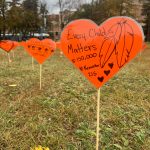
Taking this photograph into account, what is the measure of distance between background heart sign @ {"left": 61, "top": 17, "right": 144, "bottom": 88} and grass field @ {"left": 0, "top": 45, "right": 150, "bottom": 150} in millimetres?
831

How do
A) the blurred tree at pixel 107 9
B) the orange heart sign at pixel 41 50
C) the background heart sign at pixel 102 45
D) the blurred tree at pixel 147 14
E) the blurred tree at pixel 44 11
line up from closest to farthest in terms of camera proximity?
the background heart sign at pixel 102 45
the orange heart sign at pixel 41 50
the blurred tree at pixel 107 9
the blurred tree at pixel 147 14
the blurred tree at pixel 44 11

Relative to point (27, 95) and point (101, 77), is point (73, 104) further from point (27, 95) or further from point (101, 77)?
point (101, 77)

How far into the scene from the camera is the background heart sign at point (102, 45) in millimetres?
2912

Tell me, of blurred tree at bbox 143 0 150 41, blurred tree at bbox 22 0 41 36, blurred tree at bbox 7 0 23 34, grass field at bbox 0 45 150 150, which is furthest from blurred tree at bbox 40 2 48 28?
grass field at bbox 0 45 150 150

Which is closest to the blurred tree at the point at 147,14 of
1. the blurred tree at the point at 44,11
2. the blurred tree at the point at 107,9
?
the blurred tree at the point at 107,9

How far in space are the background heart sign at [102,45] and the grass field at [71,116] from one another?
2.73 feet

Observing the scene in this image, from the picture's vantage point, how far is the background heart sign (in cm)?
291

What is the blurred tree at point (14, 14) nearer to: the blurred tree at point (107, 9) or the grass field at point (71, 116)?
the blurred tree at point (107, 9)

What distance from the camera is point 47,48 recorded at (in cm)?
612

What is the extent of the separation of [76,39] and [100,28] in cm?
28

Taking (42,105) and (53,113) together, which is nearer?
(53,113)

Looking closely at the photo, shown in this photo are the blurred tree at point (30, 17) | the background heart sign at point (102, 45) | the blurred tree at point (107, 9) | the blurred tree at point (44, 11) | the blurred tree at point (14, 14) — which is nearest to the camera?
the background heart sign at point (102, 45)

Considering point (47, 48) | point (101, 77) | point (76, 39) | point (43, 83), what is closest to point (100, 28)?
point (76, 39)

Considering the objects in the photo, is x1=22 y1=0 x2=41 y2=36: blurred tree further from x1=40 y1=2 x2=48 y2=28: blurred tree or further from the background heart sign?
the background heart sign
